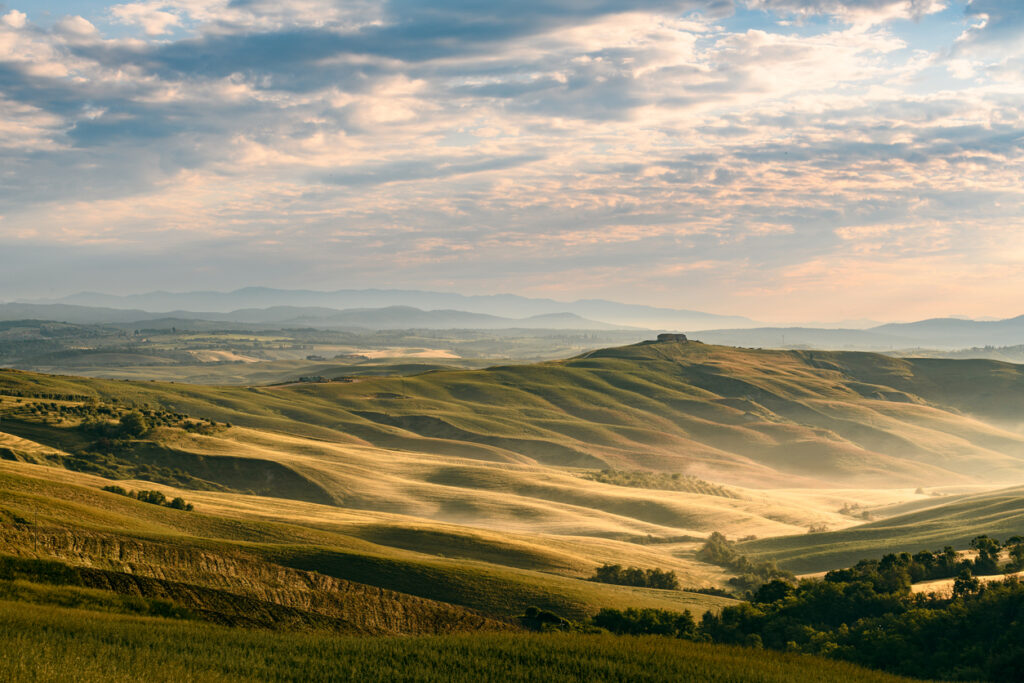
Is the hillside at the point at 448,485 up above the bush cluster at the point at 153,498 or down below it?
below

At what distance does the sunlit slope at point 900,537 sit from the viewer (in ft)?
254

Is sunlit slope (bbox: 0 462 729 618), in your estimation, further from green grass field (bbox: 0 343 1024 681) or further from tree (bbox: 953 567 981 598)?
tree (bbox: 953 567 981 598)

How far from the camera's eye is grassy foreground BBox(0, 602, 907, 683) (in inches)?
868

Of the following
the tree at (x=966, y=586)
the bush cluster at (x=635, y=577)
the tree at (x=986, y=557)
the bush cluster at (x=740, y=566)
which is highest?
the tree at (x=966, y=586)

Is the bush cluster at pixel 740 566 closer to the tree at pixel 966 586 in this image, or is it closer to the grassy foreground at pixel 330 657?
the tree at pixel 966 586

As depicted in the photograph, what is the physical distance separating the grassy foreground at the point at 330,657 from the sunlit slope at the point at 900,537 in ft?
171

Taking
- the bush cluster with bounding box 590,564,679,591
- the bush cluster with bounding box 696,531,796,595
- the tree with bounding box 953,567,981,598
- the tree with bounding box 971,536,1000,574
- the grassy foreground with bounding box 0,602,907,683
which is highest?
the grassy foreground with bounding box 0,602,907,683

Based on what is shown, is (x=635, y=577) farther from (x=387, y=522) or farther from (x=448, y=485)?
(x=448, y=485)

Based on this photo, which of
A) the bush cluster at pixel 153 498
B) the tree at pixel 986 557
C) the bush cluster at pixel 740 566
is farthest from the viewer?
the bush cluster at pixel 740 566

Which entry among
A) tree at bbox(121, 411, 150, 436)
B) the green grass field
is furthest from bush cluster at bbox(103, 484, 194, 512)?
tree at bbox(121, 411, 150, 436)

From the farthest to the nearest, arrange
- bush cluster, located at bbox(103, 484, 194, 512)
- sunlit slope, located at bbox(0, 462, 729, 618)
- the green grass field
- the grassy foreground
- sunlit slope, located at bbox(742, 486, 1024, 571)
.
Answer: sunlit slope, located at bbox(742, 486, 1024, 571) < bush cluster, located at bbox(103, 484, 194, 512) < sunlit slope, located at bbox(0, 462, 729, 618) < the green grass field < the grassy foreground

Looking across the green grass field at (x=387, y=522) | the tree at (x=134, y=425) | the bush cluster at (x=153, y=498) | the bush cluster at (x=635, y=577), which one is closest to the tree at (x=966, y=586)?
the green grass field at (x=387, y=522)

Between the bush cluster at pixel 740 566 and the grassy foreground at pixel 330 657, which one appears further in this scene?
the bush cluster at pixel 740 566

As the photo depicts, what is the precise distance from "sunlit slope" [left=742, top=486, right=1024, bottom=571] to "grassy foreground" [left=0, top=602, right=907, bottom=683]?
171ft
